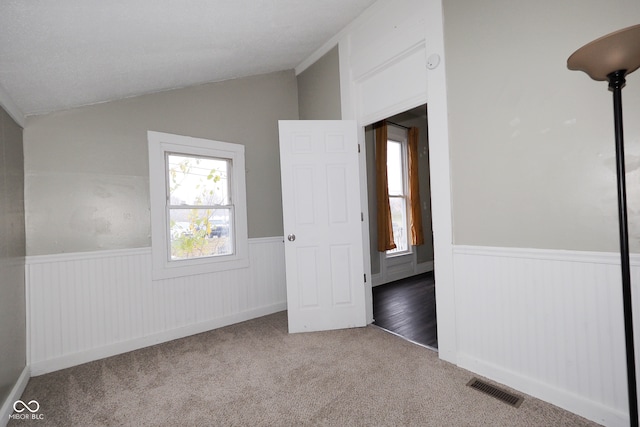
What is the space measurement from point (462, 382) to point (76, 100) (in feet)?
11.5

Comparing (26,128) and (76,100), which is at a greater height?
(76,100)

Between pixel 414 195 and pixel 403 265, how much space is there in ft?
4.01

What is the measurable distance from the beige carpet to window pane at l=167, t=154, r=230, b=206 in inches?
55.8

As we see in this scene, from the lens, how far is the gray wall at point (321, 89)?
10.7ft

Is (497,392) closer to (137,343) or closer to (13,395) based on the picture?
(137,343)

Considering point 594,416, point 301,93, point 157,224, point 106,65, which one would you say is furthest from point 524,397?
point 301,93

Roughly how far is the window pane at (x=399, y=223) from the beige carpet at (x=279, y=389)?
2612 millimetres

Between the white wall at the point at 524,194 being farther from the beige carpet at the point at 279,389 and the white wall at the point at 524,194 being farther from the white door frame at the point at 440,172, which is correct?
the beige carpet at the point at 279,389

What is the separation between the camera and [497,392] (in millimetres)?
1834

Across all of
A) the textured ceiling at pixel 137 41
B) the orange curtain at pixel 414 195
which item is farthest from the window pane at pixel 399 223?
the textured ceiling at pixel 137 41

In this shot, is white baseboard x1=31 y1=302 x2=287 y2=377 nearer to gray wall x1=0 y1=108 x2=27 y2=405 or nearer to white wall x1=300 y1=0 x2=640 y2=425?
gray wall x1=0 y1=108 x2=27 y2=405

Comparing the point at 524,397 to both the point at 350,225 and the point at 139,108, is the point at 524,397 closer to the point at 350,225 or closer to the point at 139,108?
the point at 350,225

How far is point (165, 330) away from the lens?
9.25 ft

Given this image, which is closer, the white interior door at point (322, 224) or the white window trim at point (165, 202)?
the white window trim at point (165, 202)
